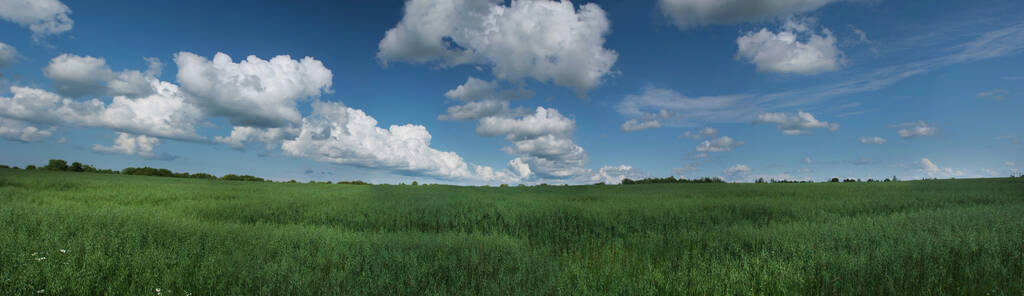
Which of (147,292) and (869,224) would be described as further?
(869,224)

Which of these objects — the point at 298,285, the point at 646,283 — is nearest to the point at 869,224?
the point at 646,283

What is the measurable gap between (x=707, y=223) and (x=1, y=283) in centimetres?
1109

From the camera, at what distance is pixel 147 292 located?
403 cm

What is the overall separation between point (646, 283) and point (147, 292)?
5160mm

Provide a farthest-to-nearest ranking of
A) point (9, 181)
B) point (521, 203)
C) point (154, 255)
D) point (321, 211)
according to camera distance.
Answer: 1. point (9, 181)
2. point (521, 203)
3. point (321, 211)
4. point (154, 255)

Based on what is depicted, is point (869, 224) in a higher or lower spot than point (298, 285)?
higher

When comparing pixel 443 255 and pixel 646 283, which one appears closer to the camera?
pixel 646 283

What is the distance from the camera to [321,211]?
1120 cm

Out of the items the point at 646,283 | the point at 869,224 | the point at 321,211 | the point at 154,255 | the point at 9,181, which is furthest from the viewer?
the point at 9,181

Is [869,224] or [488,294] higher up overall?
[869,224]

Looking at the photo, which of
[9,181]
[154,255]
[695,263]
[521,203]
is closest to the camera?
[154,255]

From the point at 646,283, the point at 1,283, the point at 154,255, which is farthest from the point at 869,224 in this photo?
the point at 1,283

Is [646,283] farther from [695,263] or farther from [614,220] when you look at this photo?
[614,220]

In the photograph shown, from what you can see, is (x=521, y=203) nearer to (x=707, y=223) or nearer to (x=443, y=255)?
(x=707, y=223)
